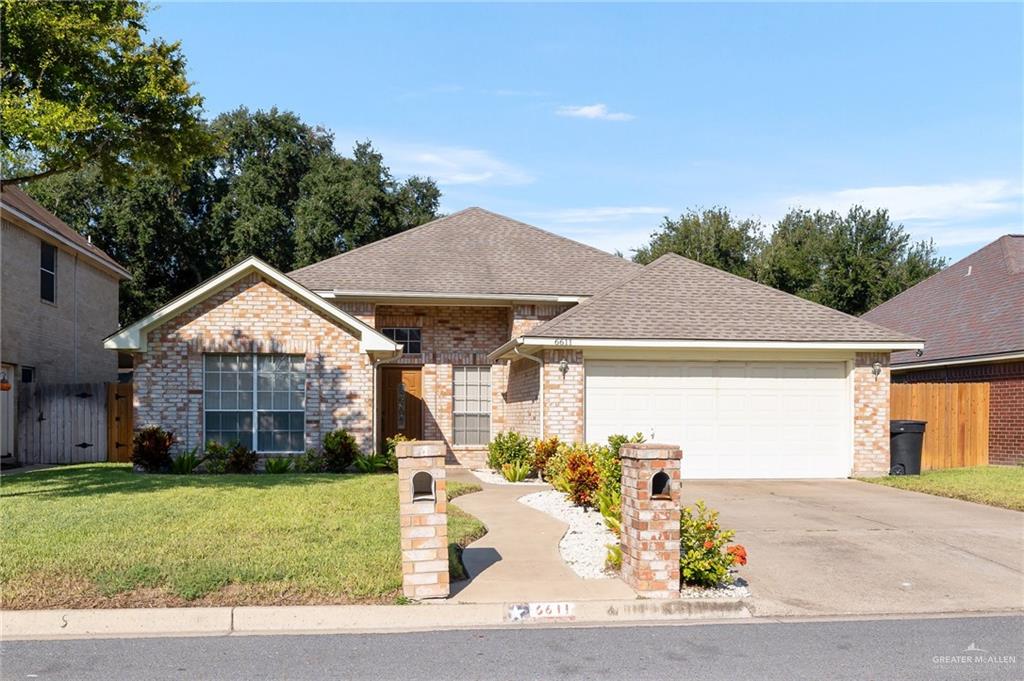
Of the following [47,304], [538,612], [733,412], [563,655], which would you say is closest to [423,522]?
[538,612]

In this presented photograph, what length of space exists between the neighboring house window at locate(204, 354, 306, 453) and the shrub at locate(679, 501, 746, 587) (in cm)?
1065

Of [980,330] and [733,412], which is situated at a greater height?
[980,330]

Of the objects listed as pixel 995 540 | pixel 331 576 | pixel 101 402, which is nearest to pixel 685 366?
pixel 995 540

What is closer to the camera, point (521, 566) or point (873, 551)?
point (521, 566)

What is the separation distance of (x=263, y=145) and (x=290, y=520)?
32.7 meters

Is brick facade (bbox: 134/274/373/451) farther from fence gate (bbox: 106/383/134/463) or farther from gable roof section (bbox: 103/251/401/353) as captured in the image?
fence gate (bbox: 106/383/134/463)

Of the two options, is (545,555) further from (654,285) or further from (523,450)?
(654,285)

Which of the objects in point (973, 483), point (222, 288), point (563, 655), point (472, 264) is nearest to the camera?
point (563, 655)

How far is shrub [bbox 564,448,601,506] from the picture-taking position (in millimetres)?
12703

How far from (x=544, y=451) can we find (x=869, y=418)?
6.50m

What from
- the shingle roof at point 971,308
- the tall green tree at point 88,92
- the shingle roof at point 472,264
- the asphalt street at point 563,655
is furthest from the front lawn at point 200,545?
the shingle roof at point 971,308

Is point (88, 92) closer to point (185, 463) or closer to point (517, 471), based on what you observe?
point (185, 463)

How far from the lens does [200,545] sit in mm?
8648

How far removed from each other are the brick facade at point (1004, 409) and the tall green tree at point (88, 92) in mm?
Result: 17380
